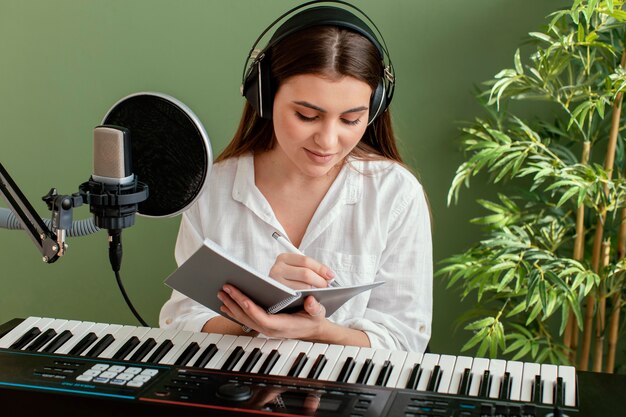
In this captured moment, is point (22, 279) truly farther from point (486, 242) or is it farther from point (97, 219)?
point (97, 219)

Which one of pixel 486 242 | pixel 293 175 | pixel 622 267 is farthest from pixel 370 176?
pixel 622 267

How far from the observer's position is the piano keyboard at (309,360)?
1.56 m

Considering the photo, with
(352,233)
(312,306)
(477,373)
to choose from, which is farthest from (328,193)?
(477,373)

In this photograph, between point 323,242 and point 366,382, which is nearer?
point 366,382

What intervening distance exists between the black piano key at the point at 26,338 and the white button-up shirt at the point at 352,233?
39 cm

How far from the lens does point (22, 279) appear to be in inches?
145

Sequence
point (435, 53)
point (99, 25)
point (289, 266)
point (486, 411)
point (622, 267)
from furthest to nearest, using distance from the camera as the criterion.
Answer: point (99, 25)
point (435, 53)
point (622, 267)
point (289, 266)
point (486, 411)

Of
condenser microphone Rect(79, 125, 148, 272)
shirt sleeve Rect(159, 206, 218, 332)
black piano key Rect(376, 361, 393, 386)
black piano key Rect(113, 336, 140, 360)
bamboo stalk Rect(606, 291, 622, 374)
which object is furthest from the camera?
bamboo stalk Rect(606, 291, 622, 374)

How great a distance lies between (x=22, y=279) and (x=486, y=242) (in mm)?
1926

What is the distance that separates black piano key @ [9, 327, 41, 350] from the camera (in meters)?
1.73

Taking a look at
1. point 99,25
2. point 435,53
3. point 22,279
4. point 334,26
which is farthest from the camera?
point 22,279

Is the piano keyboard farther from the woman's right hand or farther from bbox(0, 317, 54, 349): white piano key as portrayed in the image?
the woman's right hand

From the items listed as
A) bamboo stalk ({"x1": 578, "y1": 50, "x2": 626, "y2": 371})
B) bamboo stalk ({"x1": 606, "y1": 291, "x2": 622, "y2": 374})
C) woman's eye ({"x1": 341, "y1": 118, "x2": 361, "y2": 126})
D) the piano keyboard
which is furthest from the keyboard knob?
bamboo stalk ({"x1": 606, "y1": 291, "x2": 622, "y2": 374})

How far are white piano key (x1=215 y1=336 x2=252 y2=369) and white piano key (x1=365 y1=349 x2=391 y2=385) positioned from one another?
9.8 inches
